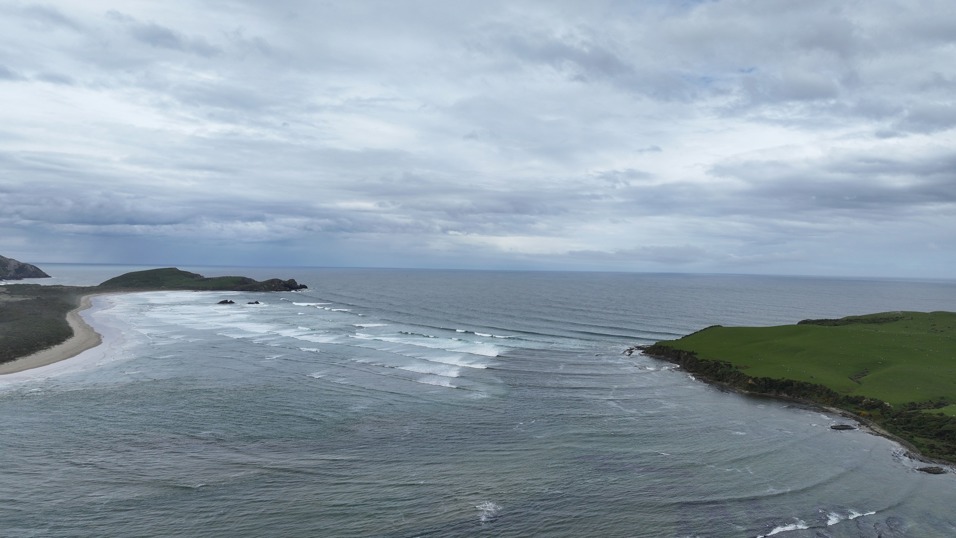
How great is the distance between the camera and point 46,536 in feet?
92.7

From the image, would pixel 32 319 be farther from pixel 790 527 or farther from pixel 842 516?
pixel 842 516

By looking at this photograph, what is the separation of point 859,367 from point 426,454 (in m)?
53.6

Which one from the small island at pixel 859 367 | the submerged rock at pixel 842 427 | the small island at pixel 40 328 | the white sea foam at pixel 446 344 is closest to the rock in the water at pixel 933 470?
the small island at pixel 859 367

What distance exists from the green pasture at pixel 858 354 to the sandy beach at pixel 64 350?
87435 millimetres

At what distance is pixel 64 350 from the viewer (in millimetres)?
79000

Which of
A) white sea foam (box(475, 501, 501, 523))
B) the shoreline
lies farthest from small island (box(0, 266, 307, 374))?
the shoreline

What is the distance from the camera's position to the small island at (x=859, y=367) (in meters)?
48.6

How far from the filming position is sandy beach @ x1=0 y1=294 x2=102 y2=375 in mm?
67500

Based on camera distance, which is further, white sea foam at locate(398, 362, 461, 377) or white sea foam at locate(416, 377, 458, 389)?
white sea foam at locate(398, 362, 461, 377)

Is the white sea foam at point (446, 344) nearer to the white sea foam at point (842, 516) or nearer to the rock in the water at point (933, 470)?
the rock in the water at point (933, 470)

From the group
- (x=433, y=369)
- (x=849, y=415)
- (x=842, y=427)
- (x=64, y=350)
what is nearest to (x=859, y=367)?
(x=849, y=415)

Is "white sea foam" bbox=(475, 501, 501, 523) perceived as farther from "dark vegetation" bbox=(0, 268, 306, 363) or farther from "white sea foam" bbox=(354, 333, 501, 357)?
"dark vegetation" bbox=(0, 268, 306, 363)

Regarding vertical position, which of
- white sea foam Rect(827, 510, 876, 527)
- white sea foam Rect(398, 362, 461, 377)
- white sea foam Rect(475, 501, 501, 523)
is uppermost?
white sea foam Rect(398, 362, 461, 377)

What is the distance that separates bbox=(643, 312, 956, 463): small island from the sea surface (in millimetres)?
3653
